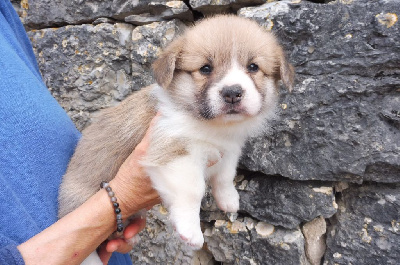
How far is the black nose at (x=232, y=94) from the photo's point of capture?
140 cm

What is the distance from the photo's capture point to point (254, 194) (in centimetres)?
216

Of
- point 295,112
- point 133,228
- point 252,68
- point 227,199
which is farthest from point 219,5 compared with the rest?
point 133,228

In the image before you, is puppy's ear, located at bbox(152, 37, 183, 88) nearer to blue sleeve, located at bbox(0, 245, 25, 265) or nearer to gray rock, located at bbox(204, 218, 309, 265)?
blue sleeve, located at bbox(0, 245, 25, 265)

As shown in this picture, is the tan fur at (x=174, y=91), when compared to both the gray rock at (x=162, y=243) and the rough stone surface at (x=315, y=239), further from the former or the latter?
the rough stone surface at (x=315, y=239)

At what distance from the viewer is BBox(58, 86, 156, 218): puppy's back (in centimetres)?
171

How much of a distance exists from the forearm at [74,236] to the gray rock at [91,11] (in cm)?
137

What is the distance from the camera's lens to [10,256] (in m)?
1.17

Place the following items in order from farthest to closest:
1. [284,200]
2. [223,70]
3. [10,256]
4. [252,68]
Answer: [284,200] → [252,68] → [223,70] → [10,256]

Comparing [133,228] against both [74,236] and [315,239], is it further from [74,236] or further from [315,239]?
[315,239]

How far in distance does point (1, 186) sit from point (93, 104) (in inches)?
51.5

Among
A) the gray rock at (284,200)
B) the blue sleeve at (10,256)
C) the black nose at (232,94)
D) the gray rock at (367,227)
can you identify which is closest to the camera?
the blue sleeve at (10,256)

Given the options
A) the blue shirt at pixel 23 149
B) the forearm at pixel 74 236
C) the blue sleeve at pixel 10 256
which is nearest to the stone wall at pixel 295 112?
the blue shirt at pixel 23 149

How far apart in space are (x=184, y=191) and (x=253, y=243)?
929 millimetres

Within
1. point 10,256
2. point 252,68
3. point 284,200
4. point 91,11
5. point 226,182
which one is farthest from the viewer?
point 91,11
